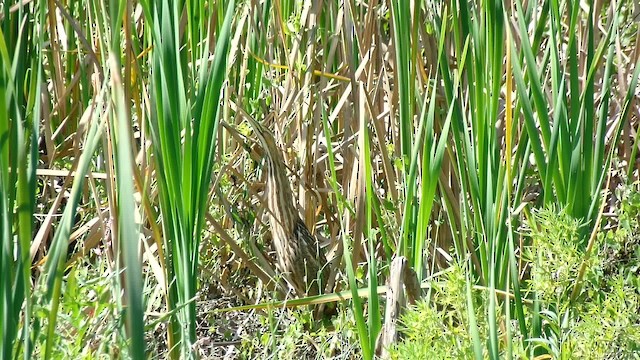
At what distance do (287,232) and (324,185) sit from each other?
161mm

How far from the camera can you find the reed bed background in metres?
1.22

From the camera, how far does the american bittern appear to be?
2.10 metres

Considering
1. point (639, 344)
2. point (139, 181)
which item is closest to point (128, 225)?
point (139, 181)

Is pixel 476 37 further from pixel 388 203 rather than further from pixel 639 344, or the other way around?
pixel 639 344

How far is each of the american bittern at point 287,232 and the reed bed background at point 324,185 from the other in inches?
1.8

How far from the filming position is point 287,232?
214 cm

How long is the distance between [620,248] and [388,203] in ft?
Answer: 1.57

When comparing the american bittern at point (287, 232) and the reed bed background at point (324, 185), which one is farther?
the american bittern at point (287, 232)

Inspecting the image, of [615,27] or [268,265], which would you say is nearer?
[615,27]

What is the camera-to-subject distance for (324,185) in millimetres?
2217

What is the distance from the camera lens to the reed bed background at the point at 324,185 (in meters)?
1.22

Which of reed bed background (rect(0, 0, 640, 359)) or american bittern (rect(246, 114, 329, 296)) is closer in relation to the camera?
reed bed background (rect(0, 0, 640, 359))

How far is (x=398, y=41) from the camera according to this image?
157 centimetres

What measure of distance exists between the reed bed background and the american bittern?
46 mm
